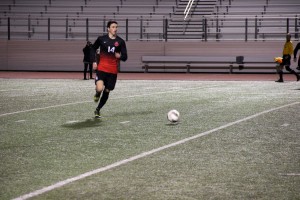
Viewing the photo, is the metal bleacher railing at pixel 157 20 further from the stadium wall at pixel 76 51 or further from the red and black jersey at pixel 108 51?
the red and black jersey at pixel 108 51

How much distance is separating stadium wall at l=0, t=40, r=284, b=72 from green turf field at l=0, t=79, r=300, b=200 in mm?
19693

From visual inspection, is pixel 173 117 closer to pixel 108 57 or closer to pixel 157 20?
pixel 108 57

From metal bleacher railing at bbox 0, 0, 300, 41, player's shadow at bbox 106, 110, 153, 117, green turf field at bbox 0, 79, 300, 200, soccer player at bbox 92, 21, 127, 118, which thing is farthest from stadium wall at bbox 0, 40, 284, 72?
soccer player at bbox 92, 21, 127, 118

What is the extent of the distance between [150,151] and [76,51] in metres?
29.0

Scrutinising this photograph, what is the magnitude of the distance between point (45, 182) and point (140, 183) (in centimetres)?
101

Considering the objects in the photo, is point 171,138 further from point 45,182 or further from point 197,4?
point 197,4

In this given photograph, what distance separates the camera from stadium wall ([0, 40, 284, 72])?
3606cm

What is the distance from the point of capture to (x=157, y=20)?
37406 millimetres

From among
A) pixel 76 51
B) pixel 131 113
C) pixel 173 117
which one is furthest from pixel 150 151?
pixel 76 51

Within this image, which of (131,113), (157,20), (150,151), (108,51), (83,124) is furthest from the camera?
A: (157,20)

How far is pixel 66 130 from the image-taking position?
1110 cm

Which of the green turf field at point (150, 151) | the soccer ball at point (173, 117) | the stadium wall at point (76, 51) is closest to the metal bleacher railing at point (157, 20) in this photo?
the stadium wall at point (76, 51)

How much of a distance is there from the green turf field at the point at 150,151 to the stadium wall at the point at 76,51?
1969 cm

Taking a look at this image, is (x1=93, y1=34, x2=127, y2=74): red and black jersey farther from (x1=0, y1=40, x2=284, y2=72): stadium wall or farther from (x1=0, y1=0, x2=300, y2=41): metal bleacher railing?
(x1=0, y1=40, x2=284, y2=72): stadium wall
